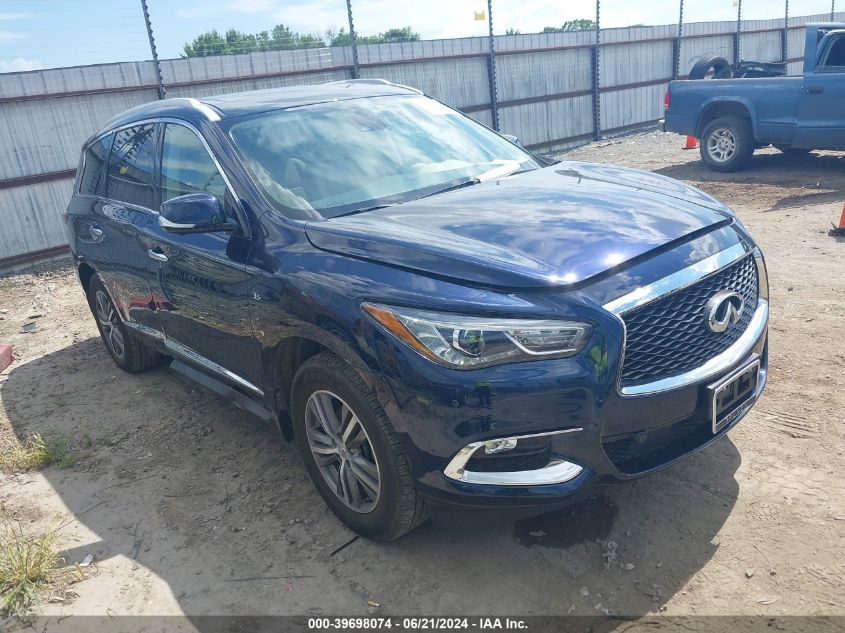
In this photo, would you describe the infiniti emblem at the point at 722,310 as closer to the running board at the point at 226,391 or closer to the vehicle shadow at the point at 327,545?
the vehicle shadow at the point at 327,545

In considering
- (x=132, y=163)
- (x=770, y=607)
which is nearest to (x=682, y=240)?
(x=770, y=607)

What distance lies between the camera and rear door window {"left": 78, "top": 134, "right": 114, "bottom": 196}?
490 cm

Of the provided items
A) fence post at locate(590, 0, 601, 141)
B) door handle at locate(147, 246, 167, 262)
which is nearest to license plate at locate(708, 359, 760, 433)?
door handle at locate(147, 246, 167, 262)

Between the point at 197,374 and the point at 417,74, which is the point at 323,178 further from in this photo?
the point at 417,74

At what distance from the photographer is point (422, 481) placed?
2.61 m

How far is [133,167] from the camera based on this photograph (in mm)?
4477

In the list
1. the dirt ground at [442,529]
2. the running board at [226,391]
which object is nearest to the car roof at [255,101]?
the running board at [226,391]

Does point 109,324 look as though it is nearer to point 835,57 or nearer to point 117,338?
point 117,338

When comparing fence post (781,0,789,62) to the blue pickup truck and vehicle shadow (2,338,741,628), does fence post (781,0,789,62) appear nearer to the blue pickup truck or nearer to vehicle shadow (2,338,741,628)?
the blue pickup truck

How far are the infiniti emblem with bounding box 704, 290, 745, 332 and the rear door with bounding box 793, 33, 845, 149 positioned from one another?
27.8ft

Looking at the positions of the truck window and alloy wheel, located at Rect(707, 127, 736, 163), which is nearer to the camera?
the truck window

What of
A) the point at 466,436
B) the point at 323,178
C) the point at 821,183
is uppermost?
the point at 323,178

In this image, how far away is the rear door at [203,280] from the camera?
132 inches

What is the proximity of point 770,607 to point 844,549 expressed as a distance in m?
0.48
